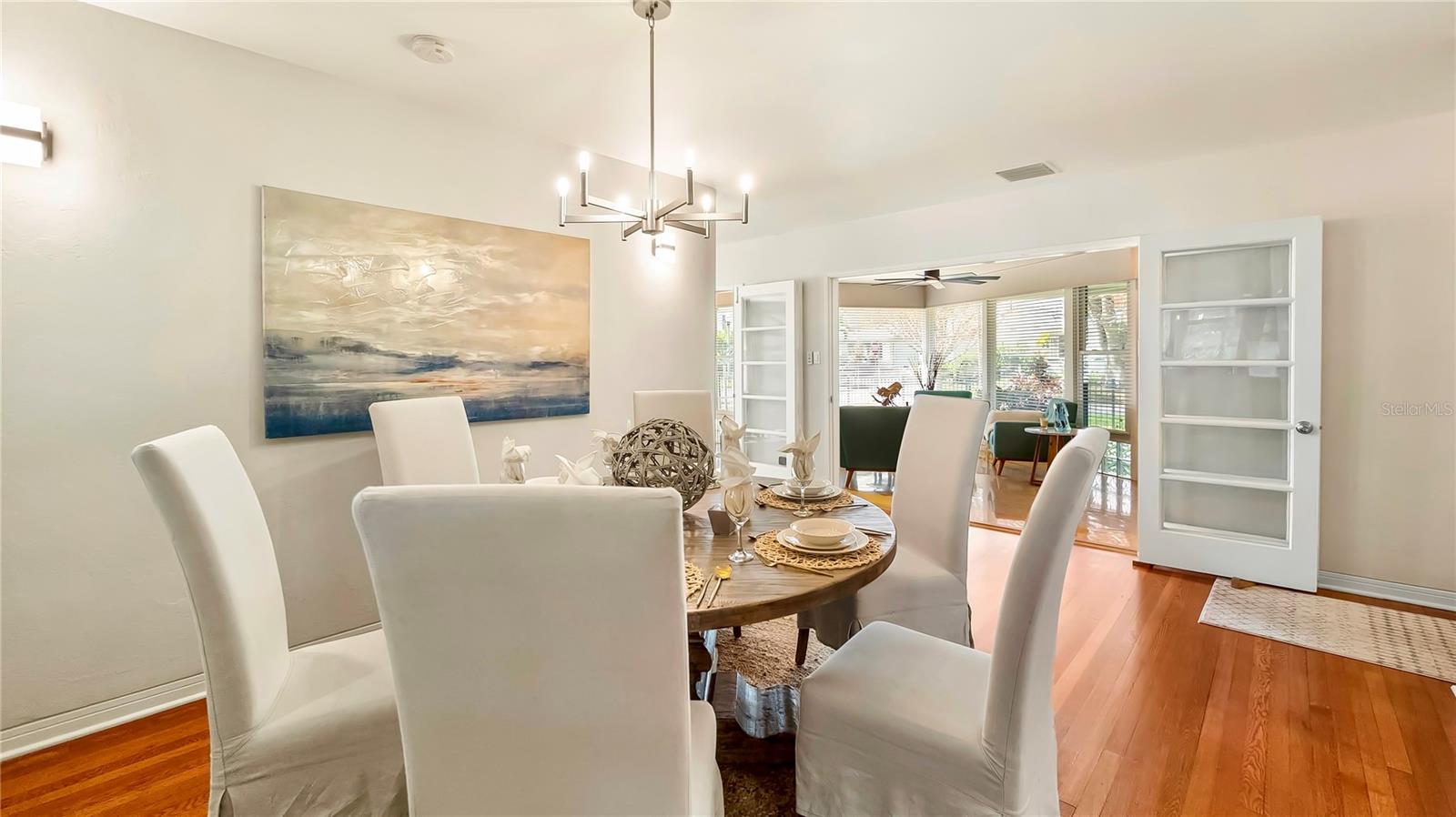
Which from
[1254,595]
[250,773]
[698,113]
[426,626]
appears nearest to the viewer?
[426,626]

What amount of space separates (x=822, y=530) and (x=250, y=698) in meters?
1.30

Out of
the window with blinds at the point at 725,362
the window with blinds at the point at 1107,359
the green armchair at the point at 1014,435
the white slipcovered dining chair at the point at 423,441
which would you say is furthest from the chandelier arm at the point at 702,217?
the window with blinds at the point at 1107,359

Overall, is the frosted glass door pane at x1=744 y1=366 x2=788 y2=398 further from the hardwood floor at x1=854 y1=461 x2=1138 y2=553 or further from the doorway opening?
the hardwood floor at x1=854 y1=461 x2=1138 y2=553

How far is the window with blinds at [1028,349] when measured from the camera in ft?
24.5

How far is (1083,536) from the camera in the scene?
4.39 m

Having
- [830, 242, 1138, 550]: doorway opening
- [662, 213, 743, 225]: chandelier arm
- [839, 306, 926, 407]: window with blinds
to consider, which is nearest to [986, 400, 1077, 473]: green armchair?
[830, 242, 1138, 550]: doorway opening

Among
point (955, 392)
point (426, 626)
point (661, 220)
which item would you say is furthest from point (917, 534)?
point (955, 392)

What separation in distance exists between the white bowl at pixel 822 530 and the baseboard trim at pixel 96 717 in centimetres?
234

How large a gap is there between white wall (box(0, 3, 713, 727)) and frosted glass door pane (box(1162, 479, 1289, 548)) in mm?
4304

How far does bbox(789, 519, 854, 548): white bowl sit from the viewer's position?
5.20 feet

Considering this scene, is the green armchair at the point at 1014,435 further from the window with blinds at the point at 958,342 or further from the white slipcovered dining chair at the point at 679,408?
the white slipcovered dining chair at the point at 679,408

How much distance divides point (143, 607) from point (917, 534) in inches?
109

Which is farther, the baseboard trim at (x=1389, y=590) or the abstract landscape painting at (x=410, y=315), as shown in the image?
the baseboard trim at (x=1389, y=590)

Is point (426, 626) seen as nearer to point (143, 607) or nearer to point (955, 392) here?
point (143, 607)
